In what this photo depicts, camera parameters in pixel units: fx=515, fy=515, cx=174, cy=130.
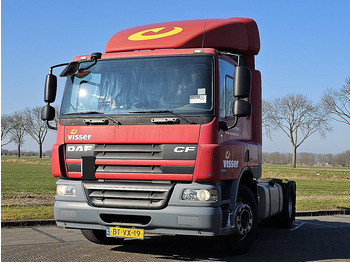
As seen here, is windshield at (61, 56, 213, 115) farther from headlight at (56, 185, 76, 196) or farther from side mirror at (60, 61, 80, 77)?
headlight at (56, 185, 76, 196)

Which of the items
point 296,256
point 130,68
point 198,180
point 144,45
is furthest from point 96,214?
point 296,256

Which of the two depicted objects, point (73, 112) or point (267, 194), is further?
point (267, 194)

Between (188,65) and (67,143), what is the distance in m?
2.16

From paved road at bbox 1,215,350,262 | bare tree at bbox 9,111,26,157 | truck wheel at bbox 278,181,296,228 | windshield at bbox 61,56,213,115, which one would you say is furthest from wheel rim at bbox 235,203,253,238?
bare tree at bbox 9,111,26,157

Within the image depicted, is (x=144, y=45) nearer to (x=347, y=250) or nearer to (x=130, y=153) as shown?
(x=130, y=153)

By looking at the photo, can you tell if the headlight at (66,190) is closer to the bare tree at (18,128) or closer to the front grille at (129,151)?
the front grille at (129,151)

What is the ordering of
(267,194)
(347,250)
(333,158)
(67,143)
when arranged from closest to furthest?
1. (67,143)
2. (347,250)
3. (267,194)
4. (333,158)

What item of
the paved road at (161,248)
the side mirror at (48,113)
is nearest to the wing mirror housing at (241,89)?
the paved road at (161,248)

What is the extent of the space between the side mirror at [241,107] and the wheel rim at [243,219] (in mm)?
1480

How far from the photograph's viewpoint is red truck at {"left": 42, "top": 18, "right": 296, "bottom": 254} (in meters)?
7.07

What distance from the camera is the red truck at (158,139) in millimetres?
7070

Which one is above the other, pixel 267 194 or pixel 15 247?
pixel 267 194

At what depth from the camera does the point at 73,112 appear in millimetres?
7801

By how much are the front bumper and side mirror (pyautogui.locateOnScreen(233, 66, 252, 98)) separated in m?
1.33
